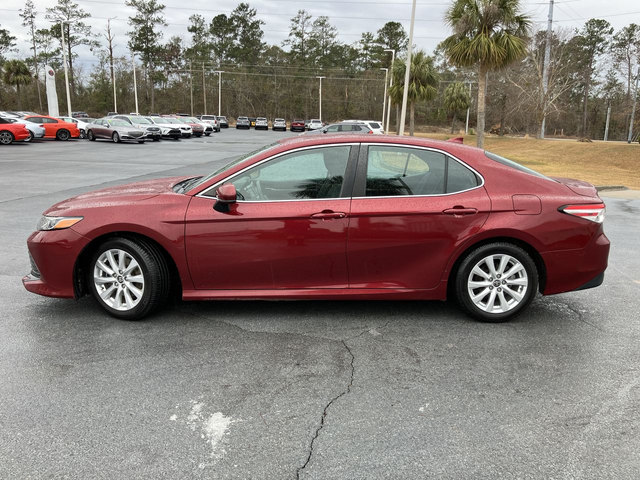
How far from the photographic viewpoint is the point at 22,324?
→ 4312 mm

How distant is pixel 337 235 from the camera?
417cm

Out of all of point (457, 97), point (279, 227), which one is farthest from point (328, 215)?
point (457, 97)

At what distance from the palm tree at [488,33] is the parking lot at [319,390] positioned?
62.2 feet

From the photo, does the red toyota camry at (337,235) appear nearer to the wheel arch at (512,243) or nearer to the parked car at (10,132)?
the wheel arch at (512,243)

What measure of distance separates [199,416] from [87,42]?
92057 millimetres

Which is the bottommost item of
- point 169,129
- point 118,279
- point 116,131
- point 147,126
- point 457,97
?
point 118,279

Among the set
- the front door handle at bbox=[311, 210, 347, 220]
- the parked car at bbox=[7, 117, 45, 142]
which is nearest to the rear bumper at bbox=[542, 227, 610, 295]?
the front door handle at bbox=[311, 210, 347, 220]

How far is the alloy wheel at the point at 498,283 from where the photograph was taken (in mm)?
4301

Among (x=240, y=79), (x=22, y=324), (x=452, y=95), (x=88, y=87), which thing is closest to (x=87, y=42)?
(x=88, y=87)

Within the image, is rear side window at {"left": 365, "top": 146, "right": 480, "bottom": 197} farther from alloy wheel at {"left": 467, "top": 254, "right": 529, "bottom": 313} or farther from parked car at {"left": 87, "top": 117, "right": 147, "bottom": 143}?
parked car at {"left": 87, "top": 117, "right": 147, "bottom": 143}

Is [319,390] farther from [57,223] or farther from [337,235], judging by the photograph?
[57,223]

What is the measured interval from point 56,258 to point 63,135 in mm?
32427

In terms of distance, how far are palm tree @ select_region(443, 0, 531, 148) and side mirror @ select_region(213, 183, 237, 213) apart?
20335 millimetres

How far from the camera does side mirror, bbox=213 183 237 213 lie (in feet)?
13.4
